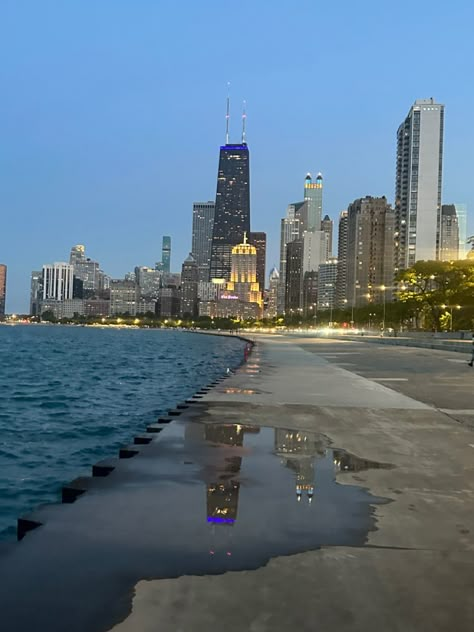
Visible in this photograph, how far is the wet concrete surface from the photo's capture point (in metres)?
3.76

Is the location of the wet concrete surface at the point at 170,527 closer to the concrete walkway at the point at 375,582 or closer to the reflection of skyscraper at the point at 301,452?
the reflection of skyscraper at the point at 301,452

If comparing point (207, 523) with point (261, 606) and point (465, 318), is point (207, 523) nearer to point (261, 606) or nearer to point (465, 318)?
point (261, 606)

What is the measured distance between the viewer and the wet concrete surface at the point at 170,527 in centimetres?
376

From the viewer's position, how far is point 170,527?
201 inches

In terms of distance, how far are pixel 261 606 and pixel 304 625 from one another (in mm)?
324

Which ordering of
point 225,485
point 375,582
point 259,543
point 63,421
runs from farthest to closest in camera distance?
point 63,421 < point 225,485 < point 259,543 < point 375,582

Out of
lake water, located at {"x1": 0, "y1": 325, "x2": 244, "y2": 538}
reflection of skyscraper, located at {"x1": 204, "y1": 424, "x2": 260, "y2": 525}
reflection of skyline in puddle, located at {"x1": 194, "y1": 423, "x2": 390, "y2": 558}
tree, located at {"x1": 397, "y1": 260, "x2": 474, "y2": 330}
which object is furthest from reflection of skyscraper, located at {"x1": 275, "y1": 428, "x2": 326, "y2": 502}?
tree, located at {"x1": 397, "y1": 260, "x2": 474, "y2": 330}

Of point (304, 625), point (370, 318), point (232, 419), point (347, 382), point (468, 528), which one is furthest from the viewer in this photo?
point (370, 318)

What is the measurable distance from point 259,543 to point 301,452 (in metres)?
4.04

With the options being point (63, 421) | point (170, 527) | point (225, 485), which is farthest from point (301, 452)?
point (63, 421)

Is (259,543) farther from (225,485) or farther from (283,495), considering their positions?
(225,485)

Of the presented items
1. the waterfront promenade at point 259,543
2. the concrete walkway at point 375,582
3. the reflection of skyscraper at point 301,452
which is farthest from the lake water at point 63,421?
the concrete walkway at point 375,582

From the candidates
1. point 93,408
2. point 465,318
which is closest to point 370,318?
point 465,318

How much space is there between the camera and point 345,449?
29.2 ft
